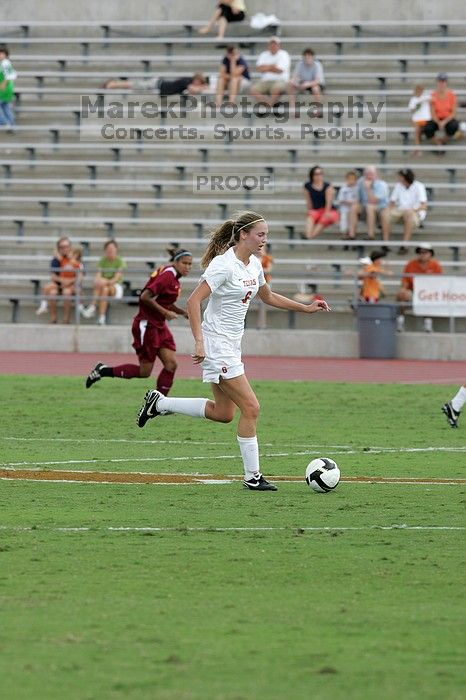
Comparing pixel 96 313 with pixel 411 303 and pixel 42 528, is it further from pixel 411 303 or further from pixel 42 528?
Result: pixel 42 528

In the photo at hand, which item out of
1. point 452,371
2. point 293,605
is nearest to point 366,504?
point 293,605

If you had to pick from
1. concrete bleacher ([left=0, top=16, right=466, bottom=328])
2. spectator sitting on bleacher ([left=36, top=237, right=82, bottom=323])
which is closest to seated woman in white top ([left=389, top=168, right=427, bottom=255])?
concrete bleacher ([left=0, top=16, right=466, bottom=328])

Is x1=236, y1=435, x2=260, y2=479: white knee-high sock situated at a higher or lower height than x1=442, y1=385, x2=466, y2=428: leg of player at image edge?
higher

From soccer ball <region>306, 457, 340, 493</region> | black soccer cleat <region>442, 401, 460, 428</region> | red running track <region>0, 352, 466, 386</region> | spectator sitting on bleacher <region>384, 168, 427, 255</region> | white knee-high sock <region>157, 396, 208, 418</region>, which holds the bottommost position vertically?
red running track <region>0, 352, 466, 386</region>

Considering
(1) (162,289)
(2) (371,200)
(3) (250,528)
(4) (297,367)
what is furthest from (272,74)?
(3) (250,528)

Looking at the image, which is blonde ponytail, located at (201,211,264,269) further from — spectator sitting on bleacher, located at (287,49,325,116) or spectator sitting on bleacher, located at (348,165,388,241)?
spectator sitting on bleacher, located at (287,49,325,116)

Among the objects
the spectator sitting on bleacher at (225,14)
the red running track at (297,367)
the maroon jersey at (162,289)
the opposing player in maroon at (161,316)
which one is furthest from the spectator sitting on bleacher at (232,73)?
the maroon jersey at (162,289)

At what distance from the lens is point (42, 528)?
898cm

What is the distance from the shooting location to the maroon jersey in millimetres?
16641

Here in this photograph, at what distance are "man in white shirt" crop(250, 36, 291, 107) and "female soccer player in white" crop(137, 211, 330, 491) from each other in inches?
865

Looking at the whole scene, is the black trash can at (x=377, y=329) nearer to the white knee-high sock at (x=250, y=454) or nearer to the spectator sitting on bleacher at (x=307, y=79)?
the spectator sitting on bleacher at (x=307, y=79)

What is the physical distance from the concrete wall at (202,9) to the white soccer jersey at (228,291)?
966 inches

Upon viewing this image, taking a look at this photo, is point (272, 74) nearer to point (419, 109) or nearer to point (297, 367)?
point (419, 109)

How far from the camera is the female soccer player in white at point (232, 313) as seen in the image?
35.5 ft
